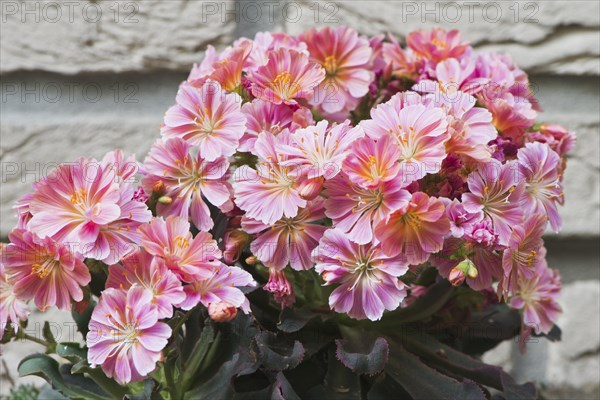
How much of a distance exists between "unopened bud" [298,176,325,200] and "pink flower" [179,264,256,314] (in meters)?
0.10

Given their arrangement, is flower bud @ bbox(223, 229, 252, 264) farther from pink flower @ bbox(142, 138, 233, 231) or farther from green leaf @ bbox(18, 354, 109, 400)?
green leaf @ bbox(18, 354, 109, 400)

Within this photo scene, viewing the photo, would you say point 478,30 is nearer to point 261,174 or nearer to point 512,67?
point 512,67

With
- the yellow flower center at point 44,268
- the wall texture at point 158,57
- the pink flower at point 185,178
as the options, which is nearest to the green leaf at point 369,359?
the pink flower at point 185,178

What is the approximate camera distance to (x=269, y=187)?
0.70 m

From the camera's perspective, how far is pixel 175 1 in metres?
1.07

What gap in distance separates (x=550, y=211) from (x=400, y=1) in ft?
1.64

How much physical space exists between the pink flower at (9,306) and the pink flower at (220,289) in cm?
20

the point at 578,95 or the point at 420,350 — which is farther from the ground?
the point at 578,95

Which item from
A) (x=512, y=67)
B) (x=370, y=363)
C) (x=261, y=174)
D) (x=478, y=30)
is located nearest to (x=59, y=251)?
(x=261, y=174)

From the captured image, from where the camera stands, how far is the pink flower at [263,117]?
0.75m

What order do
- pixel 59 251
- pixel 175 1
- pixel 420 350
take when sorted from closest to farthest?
1. pixel 59 251
2. pixel 420 350
3. pixel 175 1

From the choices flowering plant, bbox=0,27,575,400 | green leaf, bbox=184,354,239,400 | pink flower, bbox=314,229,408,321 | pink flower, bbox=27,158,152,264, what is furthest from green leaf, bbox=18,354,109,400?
pink flower, bbox=314,229,408,321

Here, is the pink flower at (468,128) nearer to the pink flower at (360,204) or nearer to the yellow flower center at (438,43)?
the pink flower at (360,204)

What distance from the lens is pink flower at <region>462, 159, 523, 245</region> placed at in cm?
69
